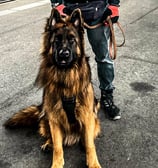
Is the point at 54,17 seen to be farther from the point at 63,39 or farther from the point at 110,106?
the point at 110,106

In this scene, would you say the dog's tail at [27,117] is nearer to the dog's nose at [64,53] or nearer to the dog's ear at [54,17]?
the dog's nose at [64,53]

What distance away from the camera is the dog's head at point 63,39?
3.01 meters

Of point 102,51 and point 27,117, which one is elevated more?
point 102,51

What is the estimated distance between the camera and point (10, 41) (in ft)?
24.3

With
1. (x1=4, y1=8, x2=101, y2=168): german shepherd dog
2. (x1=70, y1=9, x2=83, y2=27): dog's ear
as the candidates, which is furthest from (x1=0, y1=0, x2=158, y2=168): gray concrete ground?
(x1=70, y1=9, x2=83, y2=27): dog's ear

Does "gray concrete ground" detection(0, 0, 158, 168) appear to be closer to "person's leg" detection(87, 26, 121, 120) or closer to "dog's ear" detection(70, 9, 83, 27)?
"person's leg" detection(87, 26, 121, 120)

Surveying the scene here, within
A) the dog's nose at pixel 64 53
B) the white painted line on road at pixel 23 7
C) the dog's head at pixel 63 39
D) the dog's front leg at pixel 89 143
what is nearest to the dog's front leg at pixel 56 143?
the dog's front leg at pixel 89 143

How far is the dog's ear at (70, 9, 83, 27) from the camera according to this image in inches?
122

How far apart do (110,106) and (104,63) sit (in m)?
0.56

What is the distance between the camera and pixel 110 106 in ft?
13.8

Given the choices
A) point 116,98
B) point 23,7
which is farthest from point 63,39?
point 23,7

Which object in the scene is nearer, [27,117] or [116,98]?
[27,117]

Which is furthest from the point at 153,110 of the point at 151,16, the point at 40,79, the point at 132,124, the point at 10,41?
the point at 151,16

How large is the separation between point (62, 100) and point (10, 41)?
447cm
